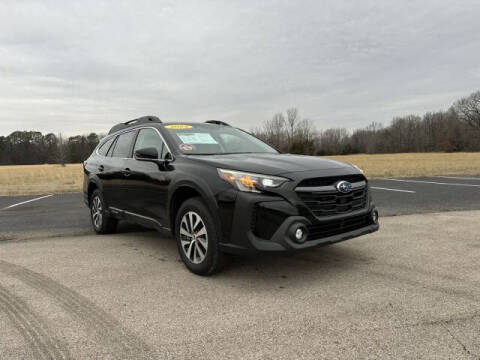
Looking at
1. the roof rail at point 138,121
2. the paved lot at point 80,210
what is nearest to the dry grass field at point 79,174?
the paved lot at point 80,210

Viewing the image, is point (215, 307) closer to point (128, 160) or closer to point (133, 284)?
point (133, 284)

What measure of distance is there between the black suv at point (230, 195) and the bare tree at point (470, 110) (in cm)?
9618

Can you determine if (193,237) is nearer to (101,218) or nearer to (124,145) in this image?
(124,145)

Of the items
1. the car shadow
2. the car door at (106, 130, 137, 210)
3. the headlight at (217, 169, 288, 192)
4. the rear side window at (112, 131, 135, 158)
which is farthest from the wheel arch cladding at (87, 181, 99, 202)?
the headlight at (217, 169, 288, 192)

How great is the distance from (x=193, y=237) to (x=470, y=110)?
331 feet

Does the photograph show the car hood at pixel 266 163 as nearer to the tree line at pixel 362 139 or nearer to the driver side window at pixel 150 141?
the driver side window at pixel 150 141

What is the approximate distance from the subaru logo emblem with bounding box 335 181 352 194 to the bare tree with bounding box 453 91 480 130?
316 feet

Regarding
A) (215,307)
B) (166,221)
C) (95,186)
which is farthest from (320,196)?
(95,186)

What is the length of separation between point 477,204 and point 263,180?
24.0 ft

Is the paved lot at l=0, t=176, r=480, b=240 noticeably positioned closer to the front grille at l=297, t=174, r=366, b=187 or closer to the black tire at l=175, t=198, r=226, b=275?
the black tire at l=175, t=198, r=226, b=275

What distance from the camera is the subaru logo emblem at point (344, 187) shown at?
3.52 meters

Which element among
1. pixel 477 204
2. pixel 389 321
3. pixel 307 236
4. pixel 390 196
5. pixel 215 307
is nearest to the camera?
pixel 389 321

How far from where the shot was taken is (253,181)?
3311mm

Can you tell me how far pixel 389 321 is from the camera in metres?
2.67
